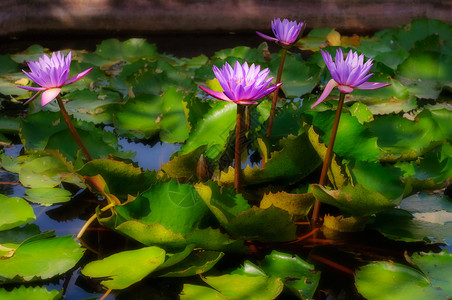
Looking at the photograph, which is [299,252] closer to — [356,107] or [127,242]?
[127,242]

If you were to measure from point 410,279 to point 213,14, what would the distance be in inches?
75.3

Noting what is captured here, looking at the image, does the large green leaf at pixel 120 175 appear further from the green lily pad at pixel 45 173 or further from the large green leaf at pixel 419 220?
the large green leaf at pixel 419 220

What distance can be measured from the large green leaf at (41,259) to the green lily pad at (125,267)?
4cm

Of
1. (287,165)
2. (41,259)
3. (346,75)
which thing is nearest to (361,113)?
(287,165)

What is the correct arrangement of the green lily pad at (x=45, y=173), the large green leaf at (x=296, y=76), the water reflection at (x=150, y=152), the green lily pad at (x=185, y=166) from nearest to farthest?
the green lily pad at (x=185, y=166) → the green lily pad at (x=45, y=173) → the water reflection at (x=150, y=152) → the large green leaf at (x=296, y=76)

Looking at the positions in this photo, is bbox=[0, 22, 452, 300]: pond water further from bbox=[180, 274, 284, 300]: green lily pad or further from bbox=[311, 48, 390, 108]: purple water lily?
bbox=[311, 48, 390, 108]: purple water lily

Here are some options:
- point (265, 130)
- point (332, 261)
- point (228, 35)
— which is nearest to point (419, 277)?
point (332, 261)

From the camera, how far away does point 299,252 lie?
97cm

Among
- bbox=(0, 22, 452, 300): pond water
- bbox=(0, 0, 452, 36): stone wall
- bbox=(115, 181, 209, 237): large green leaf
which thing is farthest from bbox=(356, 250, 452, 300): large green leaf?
bbox=(0, 0, 452, 36): stone wall

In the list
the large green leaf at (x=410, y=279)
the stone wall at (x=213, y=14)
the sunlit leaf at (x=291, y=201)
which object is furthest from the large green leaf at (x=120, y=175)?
the stone wall at (x=213, y=14)

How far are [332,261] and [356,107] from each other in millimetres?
456

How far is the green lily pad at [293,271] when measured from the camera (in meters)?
0.85

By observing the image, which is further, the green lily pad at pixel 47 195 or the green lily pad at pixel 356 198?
the green lily pad at pixel 47 195

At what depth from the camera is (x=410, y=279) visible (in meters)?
0.87
